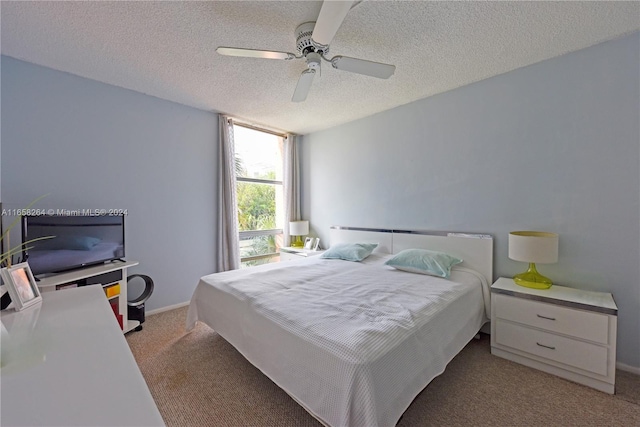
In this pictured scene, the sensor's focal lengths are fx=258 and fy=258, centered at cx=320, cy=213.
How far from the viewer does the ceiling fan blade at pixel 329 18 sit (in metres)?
1.30

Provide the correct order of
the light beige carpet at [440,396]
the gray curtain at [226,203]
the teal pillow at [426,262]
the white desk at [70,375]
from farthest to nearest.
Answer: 1. the gray curtain at [226,203]
2. the teal pillow at [426,262]
3. the light beige carpet at [440,396]
4. the white desk at [70,375]

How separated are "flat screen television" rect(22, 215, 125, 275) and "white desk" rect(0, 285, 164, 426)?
1142 mm

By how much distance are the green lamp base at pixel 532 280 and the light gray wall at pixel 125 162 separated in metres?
3.56

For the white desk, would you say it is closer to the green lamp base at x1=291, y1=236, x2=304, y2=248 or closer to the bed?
the bed

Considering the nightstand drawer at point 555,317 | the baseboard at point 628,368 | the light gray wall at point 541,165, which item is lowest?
the baseboard at point 628,368

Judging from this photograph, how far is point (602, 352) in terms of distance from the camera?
1789 millimetres

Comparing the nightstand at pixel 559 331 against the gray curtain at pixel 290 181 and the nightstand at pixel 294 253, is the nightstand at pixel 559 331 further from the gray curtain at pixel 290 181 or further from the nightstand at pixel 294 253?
the gray curtain at pixel 290 181

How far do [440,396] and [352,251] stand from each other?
1.71m

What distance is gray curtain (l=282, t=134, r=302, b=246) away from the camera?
4.48 meters

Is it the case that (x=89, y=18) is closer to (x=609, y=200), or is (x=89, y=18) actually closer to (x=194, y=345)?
(x=194, y=345)

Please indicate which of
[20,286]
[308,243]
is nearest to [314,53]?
[20,286]

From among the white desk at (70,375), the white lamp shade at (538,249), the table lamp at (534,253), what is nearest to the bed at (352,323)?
the table lamp at (534,253)

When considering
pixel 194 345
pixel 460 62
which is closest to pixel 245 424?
pixel 194 345

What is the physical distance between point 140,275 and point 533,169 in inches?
162
